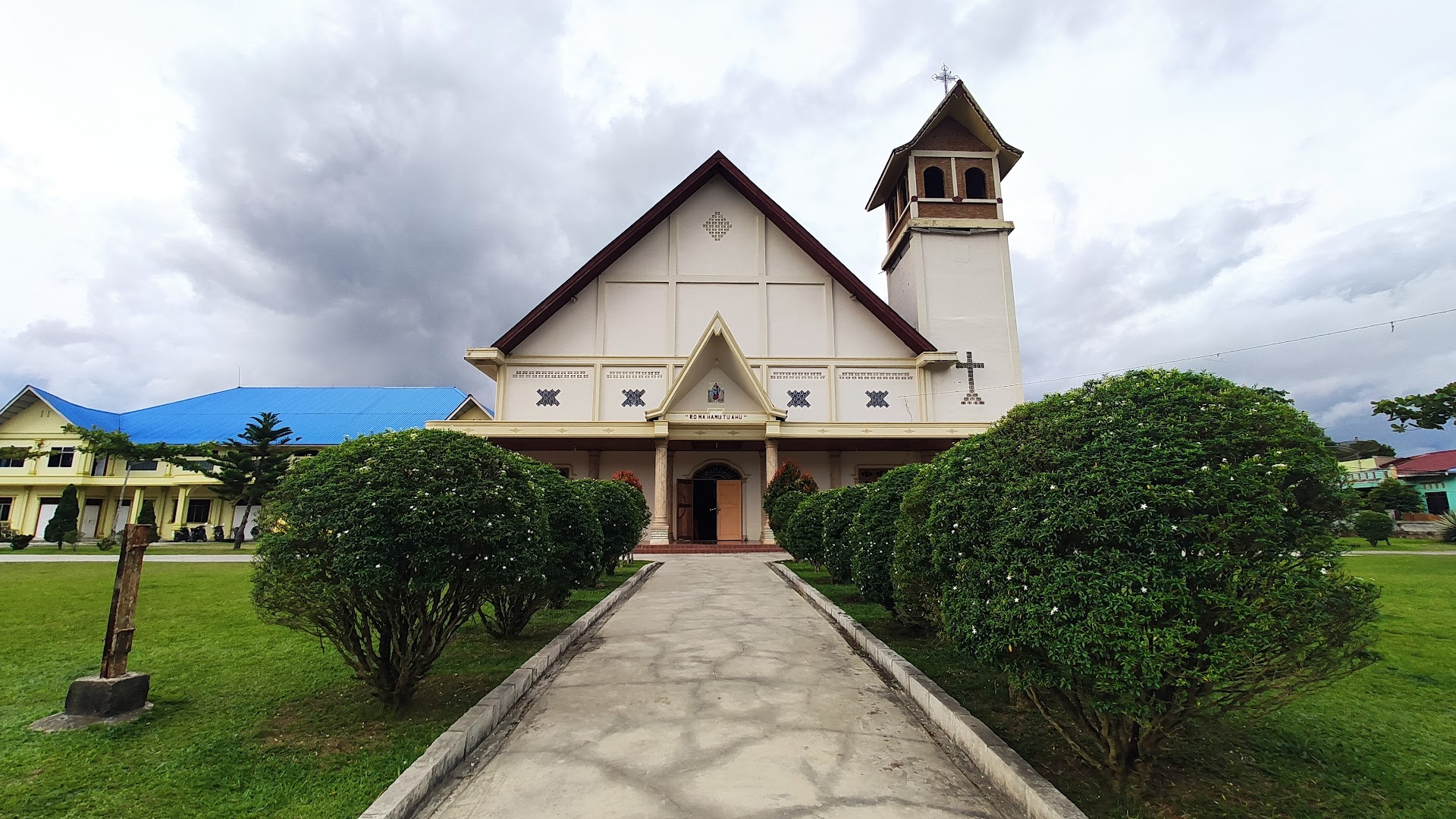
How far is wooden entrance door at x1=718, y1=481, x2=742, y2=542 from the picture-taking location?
21984 mm

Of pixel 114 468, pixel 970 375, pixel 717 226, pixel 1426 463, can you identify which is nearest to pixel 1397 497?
pixel 1426 463

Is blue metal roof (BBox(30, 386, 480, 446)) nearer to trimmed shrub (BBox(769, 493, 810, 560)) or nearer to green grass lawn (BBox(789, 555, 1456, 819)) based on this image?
trimmed shrub (BBox(769, 493, 810, 560))

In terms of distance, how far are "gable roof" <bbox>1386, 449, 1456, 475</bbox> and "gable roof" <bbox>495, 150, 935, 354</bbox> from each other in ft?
104

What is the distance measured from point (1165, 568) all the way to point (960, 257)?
23230mm

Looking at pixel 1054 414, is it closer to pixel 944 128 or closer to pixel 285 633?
pixel 285 633

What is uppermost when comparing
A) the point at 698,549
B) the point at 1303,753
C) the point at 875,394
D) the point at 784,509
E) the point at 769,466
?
the point at 875,394

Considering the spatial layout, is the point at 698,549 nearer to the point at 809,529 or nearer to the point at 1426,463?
the point at 809,529

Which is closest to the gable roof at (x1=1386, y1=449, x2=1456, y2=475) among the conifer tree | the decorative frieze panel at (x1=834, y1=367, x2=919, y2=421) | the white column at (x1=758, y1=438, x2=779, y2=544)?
the decorative frieze panel at (x1=834, y1=367, x2=919, y2=421)

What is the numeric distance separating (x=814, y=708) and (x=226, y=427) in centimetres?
3943

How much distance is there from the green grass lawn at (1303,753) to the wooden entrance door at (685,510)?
53.1 feet

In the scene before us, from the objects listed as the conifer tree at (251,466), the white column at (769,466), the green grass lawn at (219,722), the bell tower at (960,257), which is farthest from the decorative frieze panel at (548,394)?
the green grass lawn at (219,722)

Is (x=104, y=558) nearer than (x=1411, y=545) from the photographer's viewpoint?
Yes

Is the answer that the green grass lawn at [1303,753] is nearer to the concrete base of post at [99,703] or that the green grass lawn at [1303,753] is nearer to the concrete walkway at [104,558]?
the concrete base of post at [99,703]

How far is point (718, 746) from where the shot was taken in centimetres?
369
